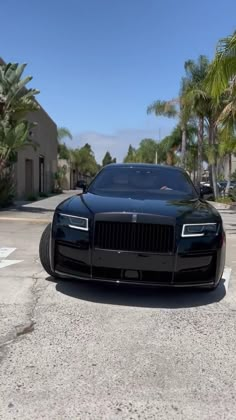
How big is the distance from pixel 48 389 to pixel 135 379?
638 mm

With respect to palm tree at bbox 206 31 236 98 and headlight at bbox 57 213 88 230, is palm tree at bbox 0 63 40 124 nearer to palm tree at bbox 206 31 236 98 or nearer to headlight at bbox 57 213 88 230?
palm tree at bbox 206 31 236 98

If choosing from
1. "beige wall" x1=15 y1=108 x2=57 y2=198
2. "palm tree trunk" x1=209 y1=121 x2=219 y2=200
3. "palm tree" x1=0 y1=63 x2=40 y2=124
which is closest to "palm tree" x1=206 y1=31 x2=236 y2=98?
"palm tree" x1=0 y1=63 x2=40 y2=124

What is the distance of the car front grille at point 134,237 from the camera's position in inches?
201

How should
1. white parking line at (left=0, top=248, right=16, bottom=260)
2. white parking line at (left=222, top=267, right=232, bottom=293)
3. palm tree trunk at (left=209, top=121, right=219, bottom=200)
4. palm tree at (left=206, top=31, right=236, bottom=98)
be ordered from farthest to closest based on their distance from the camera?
1. palm tree trunk at (left=209, top=121, right=219, bottom=200)
2. palm tree at (left=206, top=31, right=236, bottom=98)
3. white parking line at (left=0, top=248, right=16, bottom=260)
4. white parking line at (left=222, top=267, right=232, bottom=293)

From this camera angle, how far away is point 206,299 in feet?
18.9

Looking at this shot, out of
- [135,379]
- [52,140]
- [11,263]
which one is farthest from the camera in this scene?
[52,140]

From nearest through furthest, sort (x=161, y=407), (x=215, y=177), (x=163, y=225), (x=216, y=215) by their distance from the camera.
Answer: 1. (x=161, y=407)
2. (x=163, y=225)
3. (x=216, y=215)
4. (x=215, y=177)

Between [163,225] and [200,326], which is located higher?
[163,225]

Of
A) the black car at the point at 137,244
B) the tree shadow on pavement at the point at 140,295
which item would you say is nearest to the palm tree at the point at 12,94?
the tree shadow on pavement at the point at 140,295

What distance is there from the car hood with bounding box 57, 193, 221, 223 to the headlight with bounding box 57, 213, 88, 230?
0.05 metres

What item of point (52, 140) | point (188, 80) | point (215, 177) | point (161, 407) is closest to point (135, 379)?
point (161, 407)

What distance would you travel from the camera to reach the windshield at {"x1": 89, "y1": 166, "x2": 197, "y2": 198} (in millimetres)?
6617

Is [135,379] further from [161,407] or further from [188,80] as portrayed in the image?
[188,80]

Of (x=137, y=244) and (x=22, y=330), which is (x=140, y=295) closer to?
(x=137, y=244)
